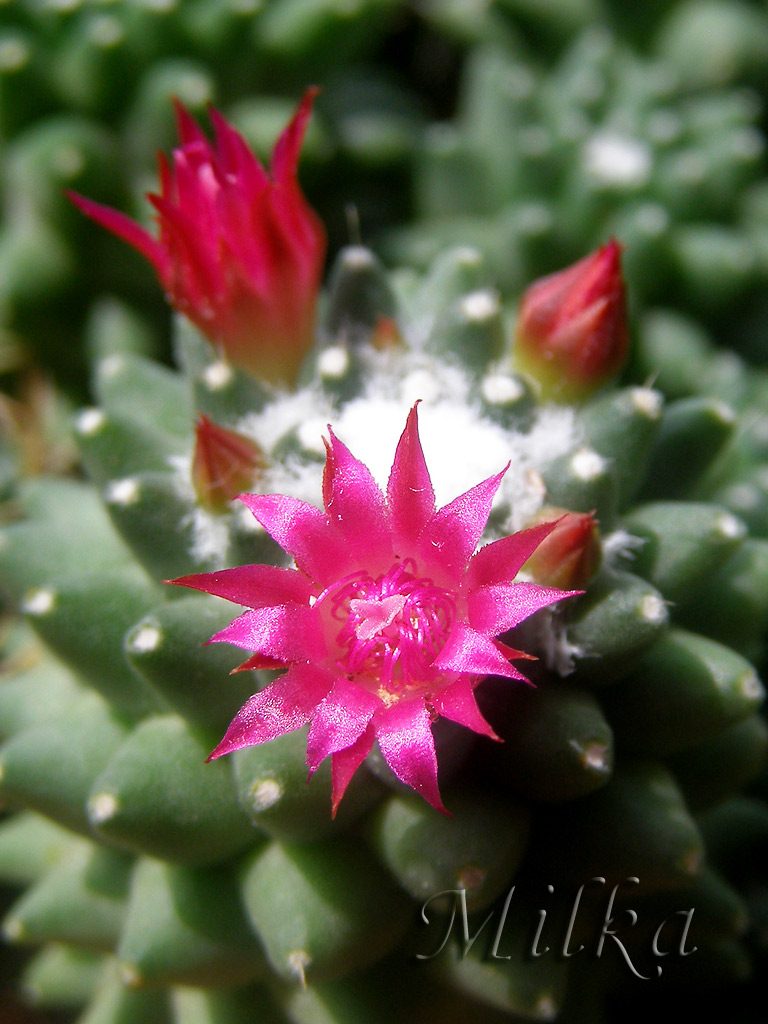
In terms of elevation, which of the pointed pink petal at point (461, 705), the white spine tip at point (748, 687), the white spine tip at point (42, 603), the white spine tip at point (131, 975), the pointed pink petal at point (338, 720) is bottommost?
the white spine tip at point (131, 975)

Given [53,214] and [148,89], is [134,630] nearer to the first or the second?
[53,214]

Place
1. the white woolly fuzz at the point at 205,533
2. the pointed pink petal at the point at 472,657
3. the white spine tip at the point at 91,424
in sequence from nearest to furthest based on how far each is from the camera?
the pointed pink petal at the point at 472,657
the white woolly fuzz at the point at 205,533
the white spine tip at the point at 91,424

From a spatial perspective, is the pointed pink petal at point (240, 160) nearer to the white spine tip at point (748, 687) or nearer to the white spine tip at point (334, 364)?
the white spine tip at point (334, 364)

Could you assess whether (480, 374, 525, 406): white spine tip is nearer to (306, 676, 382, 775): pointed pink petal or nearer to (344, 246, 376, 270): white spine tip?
(344, 246, 376, 270): white spine tip

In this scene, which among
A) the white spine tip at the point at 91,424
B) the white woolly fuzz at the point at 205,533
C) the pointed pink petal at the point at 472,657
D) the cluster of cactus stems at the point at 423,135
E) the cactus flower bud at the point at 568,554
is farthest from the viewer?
the cluster of cactus stems at the point at 423,135

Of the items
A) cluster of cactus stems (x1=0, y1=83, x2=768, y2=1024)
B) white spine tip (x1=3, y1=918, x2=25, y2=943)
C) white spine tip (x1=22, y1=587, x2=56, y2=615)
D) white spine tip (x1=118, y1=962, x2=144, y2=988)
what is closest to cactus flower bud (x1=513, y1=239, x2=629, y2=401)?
cluster of cactus stems (x1=0, y1=83, x2=768, y2=1024)

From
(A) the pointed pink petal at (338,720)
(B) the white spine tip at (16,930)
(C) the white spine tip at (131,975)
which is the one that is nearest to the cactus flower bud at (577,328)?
(A) the pointed pink petal at (338,720)

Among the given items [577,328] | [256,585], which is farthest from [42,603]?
[577,328]

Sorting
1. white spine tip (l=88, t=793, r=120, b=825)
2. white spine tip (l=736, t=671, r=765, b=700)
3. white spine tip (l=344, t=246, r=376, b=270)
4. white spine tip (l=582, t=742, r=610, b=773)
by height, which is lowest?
white spine tip (l=736, t=671, r=765, b=700)
